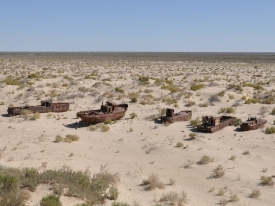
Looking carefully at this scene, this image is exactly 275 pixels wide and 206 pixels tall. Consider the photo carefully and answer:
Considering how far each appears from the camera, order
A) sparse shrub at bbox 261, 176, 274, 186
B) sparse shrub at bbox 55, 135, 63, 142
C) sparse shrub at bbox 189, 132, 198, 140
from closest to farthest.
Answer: sparse shrub at bbox 261, 176, 274, 186 < sparse shrub at bbox 55, 135, 63, 142 < sparse shrub at bbox 189, 132, 198, 140

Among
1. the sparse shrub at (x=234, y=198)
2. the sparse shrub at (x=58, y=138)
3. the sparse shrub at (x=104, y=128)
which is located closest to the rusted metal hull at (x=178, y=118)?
the sparse shrub at (x=104, y=128)

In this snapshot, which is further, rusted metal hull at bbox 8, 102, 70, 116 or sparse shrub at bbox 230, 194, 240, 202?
rusted metal hull at bbox 8, 102, 70, 116

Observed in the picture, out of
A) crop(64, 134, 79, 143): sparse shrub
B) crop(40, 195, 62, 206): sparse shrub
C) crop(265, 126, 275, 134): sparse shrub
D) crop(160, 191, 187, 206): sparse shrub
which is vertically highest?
crop(40, 195, 62, 206): sparse shrub

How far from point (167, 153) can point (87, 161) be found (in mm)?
3395

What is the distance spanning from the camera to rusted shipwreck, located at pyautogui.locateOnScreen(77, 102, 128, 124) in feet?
60.0

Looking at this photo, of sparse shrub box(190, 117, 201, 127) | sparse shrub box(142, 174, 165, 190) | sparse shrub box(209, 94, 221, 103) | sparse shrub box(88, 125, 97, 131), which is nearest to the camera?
sparse shrub box(142, 174, 165, 190)

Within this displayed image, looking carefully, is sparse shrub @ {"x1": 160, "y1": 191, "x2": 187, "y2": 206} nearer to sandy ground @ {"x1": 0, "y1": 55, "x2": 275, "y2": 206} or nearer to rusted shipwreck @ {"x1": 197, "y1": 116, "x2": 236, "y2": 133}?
sandy ground @ {"x1": 0, "y1": 55, "x2": 275, "y2": 206}

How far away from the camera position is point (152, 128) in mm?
18109

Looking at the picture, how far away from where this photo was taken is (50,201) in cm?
732

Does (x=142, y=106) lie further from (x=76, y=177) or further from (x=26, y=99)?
(x=76, y=177)

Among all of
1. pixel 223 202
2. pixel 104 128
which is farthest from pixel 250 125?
pixel 223 202

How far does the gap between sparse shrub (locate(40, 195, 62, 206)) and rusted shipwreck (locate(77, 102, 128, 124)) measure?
10.8m

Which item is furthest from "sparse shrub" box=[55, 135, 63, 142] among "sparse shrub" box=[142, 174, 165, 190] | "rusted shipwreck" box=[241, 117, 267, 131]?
"rusted shipwreck" box=[241, 117, 267, 131]

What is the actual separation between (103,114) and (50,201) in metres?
11.8
